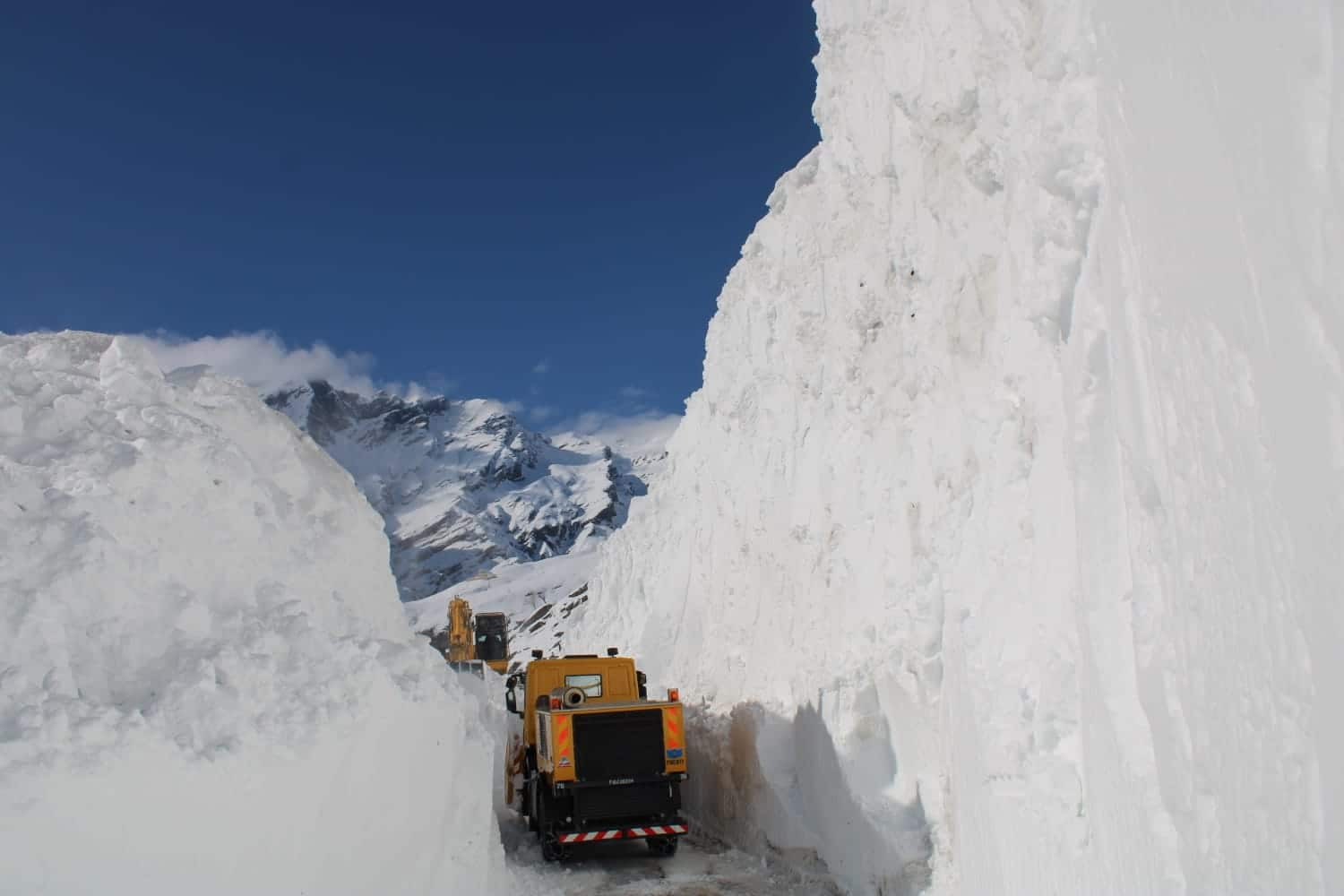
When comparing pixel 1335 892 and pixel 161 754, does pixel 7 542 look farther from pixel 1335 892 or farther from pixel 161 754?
pixel 1335 892

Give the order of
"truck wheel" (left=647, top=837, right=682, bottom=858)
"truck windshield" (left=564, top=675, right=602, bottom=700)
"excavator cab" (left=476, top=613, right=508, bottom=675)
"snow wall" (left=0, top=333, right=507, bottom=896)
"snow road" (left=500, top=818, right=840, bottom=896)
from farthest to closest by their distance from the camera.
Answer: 1. "excavator cab" (left=476, top=613, right=508, bottom=675)
2. "truck windshield" (left=564, top=675, right=602, bottom=700)
3. "truck wheel" (left=647, top=837, right=682, bottom=858)
4. "snow road" (left=500, top=818, right=840, bottom=896)
5. "snow wall" (left=0, top=333, right=507, bottom=896)

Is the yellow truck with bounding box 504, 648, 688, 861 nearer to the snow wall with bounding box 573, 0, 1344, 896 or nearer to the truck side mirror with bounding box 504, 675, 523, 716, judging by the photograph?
the snow wall with bounding box 573, 0, 1344, 896

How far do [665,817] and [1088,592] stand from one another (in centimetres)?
736

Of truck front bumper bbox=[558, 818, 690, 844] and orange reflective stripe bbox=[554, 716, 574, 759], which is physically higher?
orange reflective stripe bbox=[554, 716, 574, 759]

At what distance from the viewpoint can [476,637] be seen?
29641 millimetres

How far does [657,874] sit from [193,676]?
6.73 metres

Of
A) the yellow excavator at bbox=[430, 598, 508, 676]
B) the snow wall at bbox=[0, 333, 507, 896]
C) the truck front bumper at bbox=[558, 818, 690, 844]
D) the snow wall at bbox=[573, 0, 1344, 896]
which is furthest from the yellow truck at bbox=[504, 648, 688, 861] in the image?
the yellow excavator at bbox=[430, 598, 508, 676]

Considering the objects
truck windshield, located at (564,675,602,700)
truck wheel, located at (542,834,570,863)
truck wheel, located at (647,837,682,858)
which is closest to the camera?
truck wheel, located at (542,834,570,863)

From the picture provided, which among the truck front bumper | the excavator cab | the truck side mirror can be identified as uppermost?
the excavator cab

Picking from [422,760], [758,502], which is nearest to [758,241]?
[758,502]

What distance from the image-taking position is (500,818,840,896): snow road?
9969 mm

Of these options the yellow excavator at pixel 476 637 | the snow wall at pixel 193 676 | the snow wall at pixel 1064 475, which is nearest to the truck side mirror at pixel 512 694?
the snow wall at pixel 1064 475

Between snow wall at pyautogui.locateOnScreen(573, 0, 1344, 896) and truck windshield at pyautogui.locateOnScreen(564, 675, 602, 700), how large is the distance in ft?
6.55

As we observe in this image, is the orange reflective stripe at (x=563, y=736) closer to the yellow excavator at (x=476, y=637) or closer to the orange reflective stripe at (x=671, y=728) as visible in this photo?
the orange reflective stripe at (x=671, y=728)
